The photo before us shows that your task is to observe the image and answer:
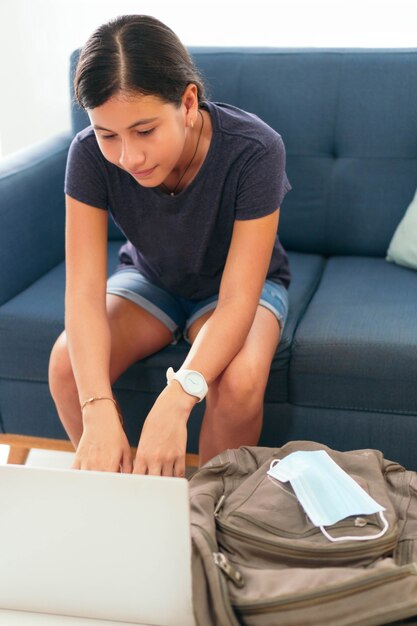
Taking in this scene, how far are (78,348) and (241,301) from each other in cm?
31

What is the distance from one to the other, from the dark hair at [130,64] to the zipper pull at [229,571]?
76cm

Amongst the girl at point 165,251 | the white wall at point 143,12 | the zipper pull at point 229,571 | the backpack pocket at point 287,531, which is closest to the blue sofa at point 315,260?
the girl at point 165,251

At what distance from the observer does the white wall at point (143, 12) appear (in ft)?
7.77

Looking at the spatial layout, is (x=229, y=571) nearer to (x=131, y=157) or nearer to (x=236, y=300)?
(x=236, y=300)

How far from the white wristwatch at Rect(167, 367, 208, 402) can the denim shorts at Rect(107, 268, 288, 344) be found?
35 cm

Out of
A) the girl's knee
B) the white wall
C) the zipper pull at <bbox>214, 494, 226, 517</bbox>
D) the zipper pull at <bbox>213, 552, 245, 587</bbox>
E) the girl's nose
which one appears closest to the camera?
the zipper pull at <bbox>213, 552, 245, 587</bbox>

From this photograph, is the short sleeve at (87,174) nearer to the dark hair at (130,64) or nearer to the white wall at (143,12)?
the dark hair at (130,64)

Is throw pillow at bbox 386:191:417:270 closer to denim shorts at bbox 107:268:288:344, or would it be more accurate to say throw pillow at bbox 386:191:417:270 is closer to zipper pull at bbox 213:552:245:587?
denim shorts at bbox 107:268:288:344

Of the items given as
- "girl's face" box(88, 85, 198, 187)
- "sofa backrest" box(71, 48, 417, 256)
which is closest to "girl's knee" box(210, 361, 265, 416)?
"girl's face" box(88, 85, 198, 187)

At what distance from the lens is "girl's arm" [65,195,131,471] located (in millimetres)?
1332

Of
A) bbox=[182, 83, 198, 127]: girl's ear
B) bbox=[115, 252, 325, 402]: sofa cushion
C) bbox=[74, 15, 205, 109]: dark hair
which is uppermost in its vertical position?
bbox=[74, 15, 205, 109]: dark hair

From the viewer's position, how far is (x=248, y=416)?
1.55 meters

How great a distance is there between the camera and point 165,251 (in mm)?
1688

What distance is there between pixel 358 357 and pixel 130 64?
0.75 metres
